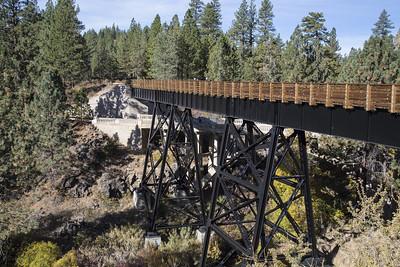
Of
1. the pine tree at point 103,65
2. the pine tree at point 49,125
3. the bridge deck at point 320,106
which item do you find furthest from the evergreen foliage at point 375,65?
the pine tree at point 103,65

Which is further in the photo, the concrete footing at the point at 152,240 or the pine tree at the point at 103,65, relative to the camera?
the pine tree at the point at 103,65

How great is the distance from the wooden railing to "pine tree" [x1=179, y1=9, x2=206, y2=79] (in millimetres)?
37258

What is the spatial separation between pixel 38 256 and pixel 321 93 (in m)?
16.2

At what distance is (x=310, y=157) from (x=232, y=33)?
46176 millimetres

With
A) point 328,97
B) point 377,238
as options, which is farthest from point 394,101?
point 377,238

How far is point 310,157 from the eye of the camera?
2634 cm

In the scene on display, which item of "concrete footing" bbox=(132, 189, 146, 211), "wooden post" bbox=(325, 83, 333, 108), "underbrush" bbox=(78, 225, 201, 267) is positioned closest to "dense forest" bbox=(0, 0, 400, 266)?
"wooden post" bbox=(325, 83, 333, 108)

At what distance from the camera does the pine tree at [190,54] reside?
53281 mm

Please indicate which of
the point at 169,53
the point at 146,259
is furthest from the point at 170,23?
the point at 146,259

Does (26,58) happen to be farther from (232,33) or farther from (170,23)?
(232,33)

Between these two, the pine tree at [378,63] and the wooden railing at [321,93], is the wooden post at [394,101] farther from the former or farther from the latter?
the pine tree at [378,63]

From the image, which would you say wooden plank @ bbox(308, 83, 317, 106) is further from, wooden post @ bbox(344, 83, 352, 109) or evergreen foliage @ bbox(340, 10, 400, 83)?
evergreen foliage @ bbox(340, 10, 400, 83)

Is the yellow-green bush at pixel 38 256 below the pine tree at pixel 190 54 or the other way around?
below

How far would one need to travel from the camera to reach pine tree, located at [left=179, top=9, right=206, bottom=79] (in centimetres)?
5328
